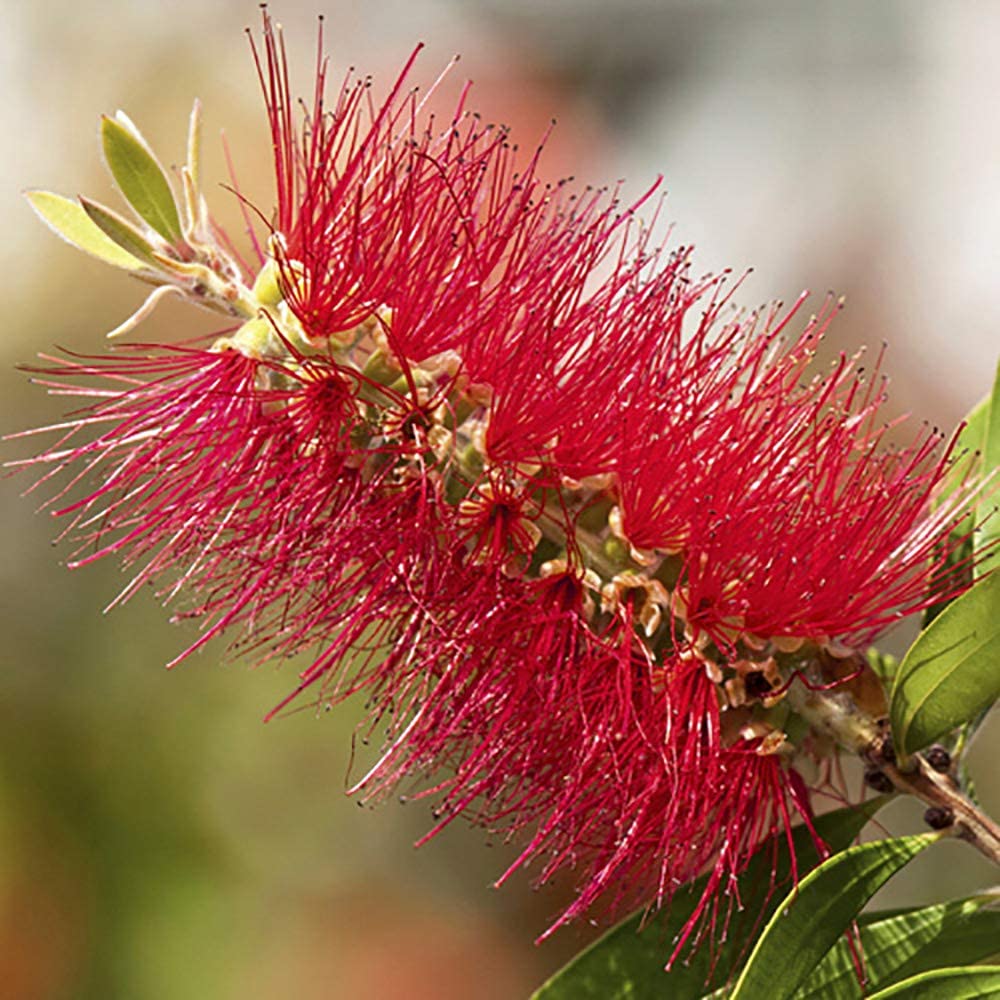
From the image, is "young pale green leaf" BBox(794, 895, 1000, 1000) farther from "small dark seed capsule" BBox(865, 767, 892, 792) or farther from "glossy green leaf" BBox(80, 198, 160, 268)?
"glossy green leaf" BBox(80, 198, 160, 268)

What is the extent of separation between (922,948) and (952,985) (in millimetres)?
118

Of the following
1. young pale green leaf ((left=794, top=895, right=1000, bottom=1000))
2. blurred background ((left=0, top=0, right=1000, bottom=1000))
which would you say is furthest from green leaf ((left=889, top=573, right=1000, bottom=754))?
blurred background ((left=0, top=0, right=1000, bottom=1000))

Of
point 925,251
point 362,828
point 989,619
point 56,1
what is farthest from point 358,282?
point 56,1

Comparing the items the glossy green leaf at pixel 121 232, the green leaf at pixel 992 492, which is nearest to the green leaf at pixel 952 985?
the green leaf at pixel 992 492

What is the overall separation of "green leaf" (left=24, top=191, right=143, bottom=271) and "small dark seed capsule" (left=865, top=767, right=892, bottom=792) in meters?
0.61

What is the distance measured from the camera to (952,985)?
829 millimetres

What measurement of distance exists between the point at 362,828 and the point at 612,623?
2.93m

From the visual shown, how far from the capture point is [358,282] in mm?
893

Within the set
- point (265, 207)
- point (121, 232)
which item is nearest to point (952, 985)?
point (121, 232)

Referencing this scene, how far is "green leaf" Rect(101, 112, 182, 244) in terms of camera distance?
0.88 meters

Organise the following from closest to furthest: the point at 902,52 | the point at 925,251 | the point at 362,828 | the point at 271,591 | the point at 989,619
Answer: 1. the point at 989,619
2. the point at 271,591
3. the point at 362,828
4. the point at 925,251
5. the point at 902,52

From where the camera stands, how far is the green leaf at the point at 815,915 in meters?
0.84

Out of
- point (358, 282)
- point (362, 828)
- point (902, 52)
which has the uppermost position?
point (902, 52)

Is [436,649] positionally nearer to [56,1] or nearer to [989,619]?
[989,619]
